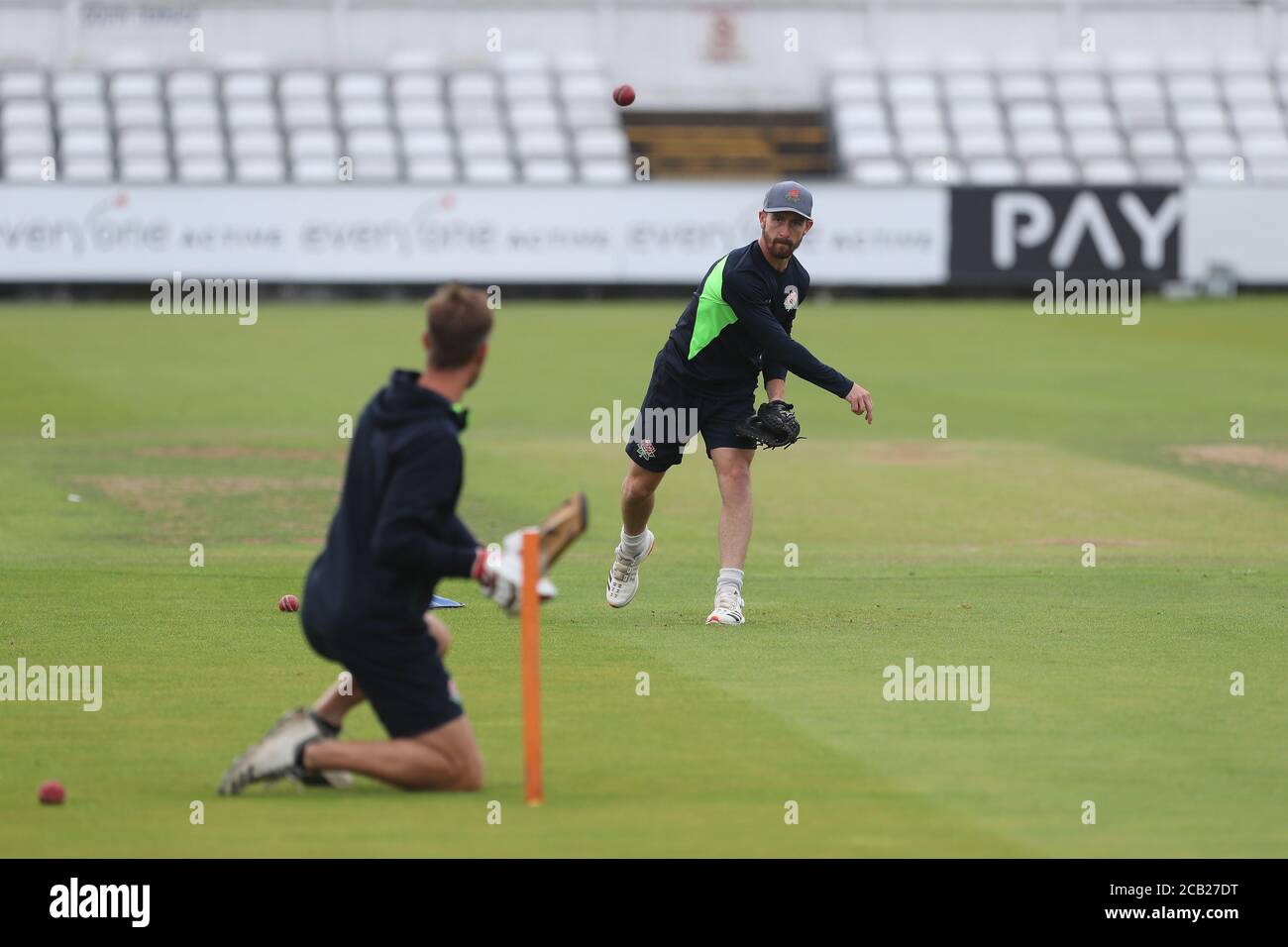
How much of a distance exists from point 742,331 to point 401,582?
4.50 metres

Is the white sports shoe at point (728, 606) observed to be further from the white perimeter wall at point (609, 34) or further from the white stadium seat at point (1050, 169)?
the white perimeter wall at point (609, 34)

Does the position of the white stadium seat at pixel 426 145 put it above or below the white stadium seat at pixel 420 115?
below

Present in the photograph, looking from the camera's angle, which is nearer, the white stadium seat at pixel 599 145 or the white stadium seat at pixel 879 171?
the white stadium seat at pixel 879 171

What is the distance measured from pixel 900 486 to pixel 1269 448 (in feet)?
13.9

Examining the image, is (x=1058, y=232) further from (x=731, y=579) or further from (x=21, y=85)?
(x=731, y=579)

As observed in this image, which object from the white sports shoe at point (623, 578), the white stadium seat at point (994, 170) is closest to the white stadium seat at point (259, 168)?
the white stadium seat at point (994, 170)

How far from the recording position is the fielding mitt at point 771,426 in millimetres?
A: 11656

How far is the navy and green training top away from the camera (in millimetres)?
11539

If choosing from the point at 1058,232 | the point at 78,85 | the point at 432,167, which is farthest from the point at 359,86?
the point at 1058,232

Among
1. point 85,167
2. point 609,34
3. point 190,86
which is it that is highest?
point 609,34

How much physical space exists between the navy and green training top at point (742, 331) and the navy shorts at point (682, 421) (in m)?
0.06

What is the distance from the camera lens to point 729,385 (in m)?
11.9

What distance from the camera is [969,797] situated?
7.80 m

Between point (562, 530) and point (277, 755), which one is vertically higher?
point (562, 530)
